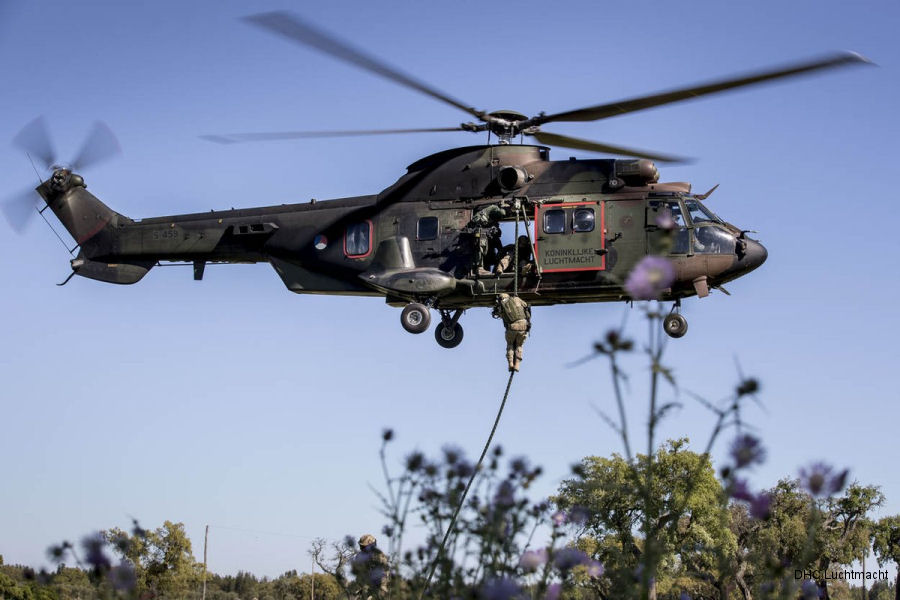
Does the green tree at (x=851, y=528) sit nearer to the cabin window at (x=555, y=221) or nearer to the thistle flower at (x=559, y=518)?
the cabin window at (x=555, y=221)

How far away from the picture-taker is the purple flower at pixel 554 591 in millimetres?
4953

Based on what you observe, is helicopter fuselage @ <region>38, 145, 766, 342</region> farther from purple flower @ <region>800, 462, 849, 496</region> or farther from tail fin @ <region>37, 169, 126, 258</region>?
purple flower @ <region>800, 462, 849, 496</region>

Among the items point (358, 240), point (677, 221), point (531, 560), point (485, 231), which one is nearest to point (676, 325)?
point (677, 221)

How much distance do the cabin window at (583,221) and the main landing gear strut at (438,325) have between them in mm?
2464

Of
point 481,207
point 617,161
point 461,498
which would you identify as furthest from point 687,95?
point 461,498

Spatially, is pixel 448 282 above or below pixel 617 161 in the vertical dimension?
below

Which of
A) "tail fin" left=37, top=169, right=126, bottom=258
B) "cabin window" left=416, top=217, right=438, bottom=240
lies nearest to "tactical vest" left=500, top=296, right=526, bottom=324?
"cabin window" left=416, top=217, right=438, bottom=240

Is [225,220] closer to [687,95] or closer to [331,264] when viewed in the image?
[331,264]

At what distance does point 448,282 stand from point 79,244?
8460mm

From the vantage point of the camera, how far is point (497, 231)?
18.1m

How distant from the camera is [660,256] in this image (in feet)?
13.2

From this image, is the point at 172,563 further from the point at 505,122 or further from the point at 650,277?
the point at 650,277

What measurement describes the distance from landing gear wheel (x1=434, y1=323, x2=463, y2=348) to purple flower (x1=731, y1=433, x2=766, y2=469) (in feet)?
46.7

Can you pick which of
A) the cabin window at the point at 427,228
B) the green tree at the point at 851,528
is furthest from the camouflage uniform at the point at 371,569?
the green tree at the point at 851,528
